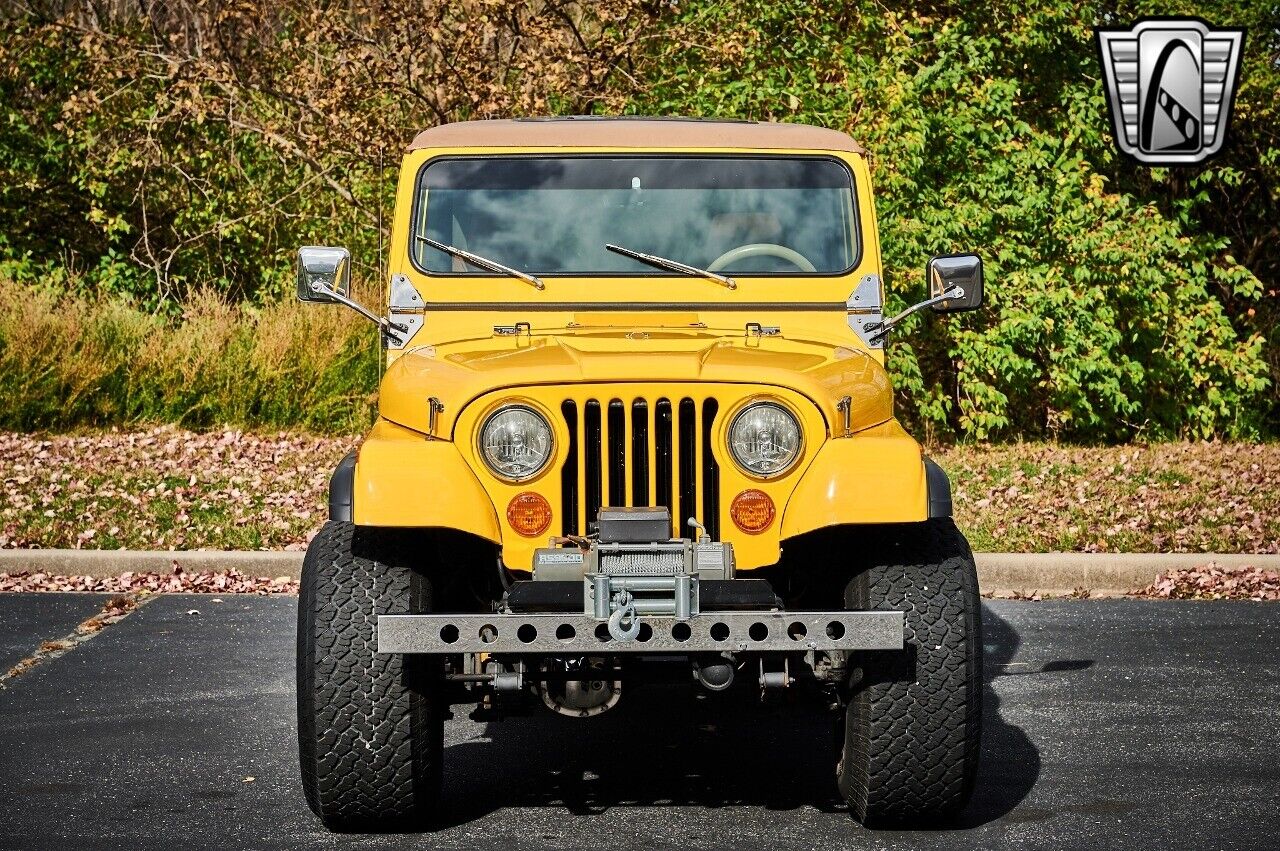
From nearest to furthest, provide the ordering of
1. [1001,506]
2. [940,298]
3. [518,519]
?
[518,519] < [940,298] < [1001,506]

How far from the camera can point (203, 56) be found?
1791 centimetres

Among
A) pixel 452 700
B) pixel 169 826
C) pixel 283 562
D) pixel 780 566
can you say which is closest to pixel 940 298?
pixel 780 566

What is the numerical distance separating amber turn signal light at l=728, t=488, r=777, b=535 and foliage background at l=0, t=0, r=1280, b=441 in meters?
10.3

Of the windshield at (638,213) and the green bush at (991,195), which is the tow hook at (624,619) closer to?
the windshield at (638,213)

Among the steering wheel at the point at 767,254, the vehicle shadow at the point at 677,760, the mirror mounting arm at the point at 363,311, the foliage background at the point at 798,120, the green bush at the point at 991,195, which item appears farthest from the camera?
the foliage background at the point at 798,120

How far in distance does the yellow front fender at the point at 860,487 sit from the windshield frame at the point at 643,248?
144 centimetres

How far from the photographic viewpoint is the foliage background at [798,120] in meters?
15.3

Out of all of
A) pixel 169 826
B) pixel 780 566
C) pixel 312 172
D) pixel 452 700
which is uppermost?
pixel 312 172

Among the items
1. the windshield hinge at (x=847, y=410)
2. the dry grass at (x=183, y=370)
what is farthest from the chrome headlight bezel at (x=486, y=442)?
the dry grass at (x=183, y=370)

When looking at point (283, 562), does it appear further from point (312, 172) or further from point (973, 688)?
point (312, 172)

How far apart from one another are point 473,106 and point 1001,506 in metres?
6.25

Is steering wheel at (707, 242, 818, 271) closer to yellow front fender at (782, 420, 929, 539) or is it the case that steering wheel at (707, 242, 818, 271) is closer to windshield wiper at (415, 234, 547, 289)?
windshield wiper at (415, 234, 547, 289)

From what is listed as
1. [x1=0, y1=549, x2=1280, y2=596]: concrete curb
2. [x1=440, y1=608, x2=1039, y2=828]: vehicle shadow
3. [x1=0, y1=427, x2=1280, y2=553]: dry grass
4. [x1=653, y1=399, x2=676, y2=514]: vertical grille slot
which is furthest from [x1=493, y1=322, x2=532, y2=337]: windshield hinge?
[x1=0, y1=427, x2=1280, y2=553]: dry grass

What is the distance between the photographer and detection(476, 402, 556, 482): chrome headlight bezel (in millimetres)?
4762
